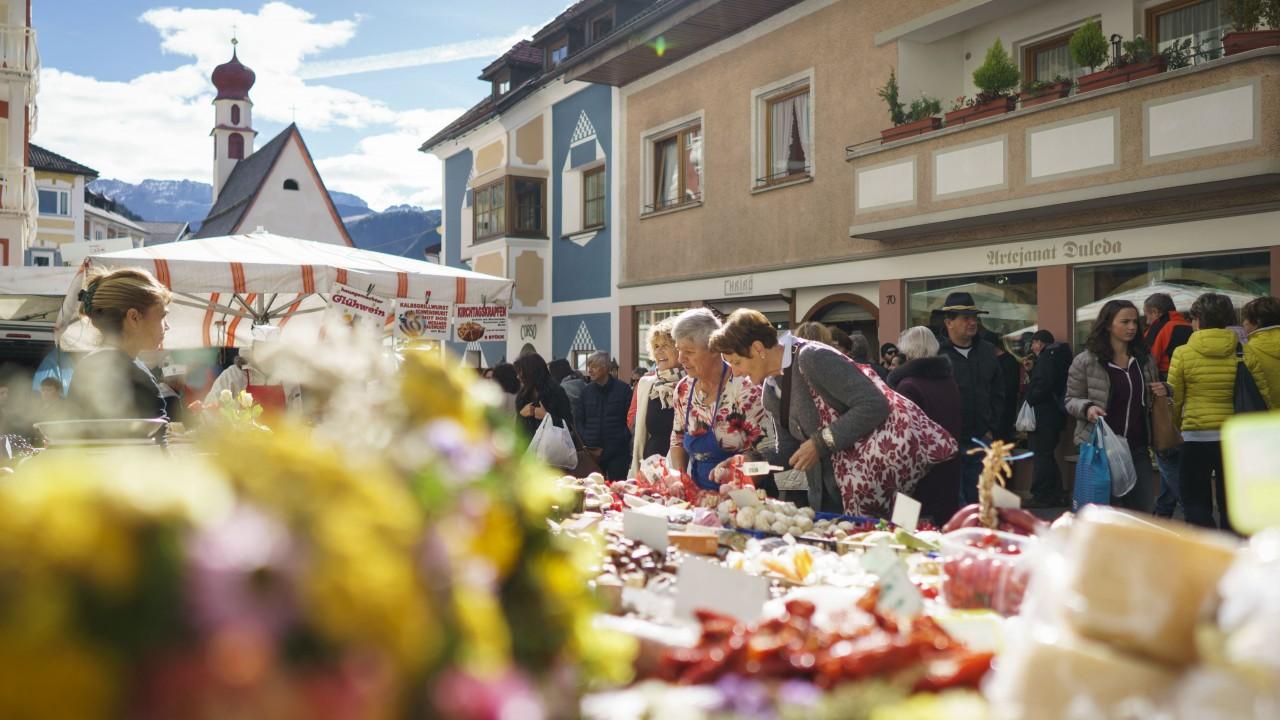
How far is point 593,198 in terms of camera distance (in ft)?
61.0

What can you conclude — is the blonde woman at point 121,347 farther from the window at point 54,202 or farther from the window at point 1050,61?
the window at point 54,202

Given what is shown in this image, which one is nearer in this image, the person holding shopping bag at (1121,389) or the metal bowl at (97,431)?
the metal bowl at (97,431)

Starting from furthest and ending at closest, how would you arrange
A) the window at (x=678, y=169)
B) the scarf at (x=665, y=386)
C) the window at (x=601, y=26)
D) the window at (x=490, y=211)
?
the window at (x=490, y=211) → the window at (x=601, y=26) → the window at (x=678, y=169) → the scarf at (x=665, y=386)

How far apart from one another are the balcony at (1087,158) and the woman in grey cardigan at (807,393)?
5.52 metres

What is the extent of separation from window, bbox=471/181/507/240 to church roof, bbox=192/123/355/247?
21.1m

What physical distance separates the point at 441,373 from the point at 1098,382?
6.67 meters

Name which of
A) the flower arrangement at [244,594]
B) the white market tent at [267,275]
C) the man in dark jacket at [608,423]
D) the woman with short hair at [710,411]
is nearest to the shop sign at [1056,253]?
the man in dark jacket at [608,423]

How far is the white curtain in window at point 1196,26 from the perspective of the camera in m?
9.13

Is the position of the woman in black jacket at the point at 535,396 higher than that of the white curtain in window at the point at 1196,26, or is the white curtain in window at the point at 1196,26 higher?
the white curtain in window at the point at 1196,26

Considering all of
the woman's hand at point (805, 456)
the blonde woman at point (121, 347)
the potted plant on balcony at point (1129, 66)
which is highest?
the potted plant on balcony at point (1129, 66)

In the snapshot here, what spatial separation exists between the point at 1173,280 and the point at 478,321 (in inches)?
238

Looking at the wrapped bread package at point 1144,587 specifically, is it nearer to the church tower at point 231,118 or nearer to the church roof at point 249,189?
the church roof at point 249,189

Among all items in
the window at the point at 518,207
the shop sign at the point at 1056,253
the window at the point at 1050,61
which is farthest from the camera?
the window at the point at 518,207

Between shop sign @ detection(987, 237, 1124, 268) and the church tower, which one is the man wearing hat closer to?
shop sign @ detection(987, 237, 1124, 268)
